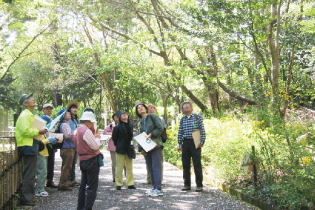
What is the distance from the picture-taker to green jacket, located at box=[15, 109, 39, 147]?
6551 mm

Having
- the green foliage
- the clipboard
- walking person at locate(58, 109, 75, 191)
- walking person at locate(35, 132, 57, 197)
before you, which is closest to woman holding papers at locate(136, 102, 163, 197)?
the clipboard

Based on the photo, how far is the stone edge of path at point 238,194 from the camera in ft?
20.2

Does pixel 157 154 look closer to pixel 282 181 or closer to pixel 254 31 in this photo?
pixel 282 181

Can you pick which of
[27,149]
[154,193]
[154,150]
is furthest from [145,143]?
[27,149]

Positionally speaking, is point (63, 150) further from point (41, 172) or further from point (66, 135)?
point (41, 172)

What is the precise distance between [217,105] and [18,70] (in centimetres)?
1895

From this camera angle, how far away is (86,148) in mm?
5836

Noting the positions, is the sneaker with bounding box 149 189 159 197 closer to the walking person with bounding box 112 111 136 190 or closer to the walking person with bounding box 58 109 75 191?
the walking person with bounding box 112 111 136 190

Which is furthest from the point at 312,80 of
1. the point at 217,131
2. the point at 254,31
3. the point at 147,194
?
the point at 147,194

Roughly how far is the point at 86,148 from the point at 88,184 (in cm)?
57

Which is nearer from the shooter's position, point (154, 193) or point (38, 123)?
point (38, 123)

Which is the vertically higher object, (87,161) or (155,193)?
(87,161)

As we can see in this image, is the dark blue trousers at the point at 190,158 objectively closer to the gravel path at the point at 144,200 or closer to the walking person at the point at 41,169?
the gravel path at the point at 144,200

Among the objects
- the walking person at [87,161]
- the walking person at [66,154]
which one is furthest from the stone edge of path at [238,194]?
the walking person at [66,154]
